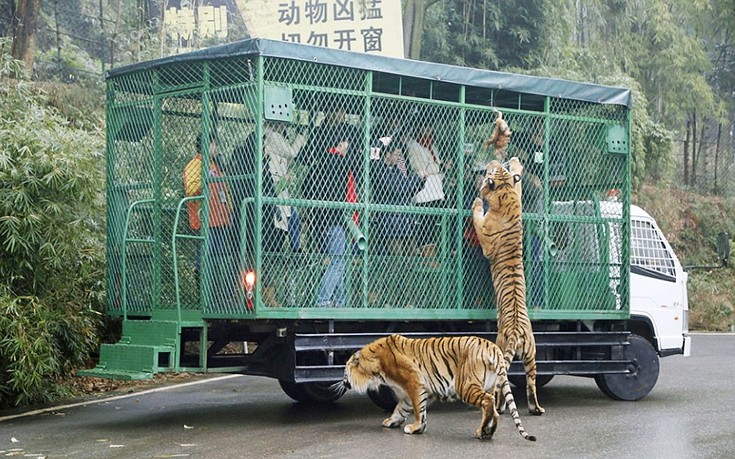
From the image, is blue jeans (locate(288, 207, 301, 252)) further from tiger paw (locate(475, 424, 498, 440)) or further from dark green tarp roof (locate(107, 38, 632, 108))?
tiger paw (locate(475, 424, 498, 440))

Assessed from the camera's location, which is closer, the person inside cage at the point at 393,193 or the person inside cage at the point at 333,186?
the person inside cage at the point at 333,186

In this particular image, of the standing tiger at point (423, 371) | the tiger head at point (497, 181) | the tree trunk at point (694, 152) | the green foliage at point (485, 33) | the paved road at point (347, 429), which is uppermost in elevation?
the green foliage at point (485, 33)

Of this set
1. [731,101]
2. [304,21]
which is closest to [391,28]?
[304,21]

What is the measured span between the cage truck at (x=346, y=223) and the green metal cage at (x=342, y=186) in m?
0.02

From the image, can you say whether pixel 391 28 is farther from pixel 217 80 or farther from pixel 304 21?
pixel 217 80

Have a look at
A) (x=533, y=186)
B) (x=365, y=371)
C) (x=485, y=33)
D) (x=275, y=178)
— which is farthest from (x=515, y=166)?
(x=485, y=33)

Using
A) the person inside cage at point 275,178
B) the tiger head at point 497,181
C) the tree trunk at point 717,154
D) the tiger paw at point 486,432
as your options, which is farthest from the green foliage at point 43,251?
the tree trunk at point 717,154

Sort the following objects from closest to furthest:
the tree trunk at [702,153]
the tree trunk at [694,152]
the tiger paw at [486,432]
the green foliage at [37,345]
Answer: the tiger paw at [486,432] < the green foliage at [37,345] < the tree trunk at [694,152] < the tree trunk at [702,153]

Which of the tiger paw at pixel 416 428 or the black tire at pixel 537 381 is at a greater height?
the black tire at pixel 537 381

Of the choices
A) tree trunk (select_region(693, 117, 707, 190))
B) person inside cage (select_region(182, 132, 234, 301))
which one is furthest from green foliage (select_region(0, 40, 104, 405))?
tree trunk (select_region(693, 117, 707, 190))

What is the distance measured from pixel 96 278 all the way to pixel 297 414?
3197mm

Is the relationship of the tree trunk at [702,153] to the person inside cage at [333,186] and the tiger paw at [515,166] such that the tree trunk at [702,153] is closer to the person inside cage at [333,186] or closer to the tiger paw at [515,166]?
the tiger paw at [515,166]

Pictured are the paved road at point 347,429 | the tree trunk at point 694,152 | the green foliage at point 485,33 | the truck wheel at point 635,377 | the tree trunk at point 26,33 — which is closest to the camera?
the paved road at point 347,429

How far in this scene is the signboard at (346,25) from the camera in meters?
19.5
